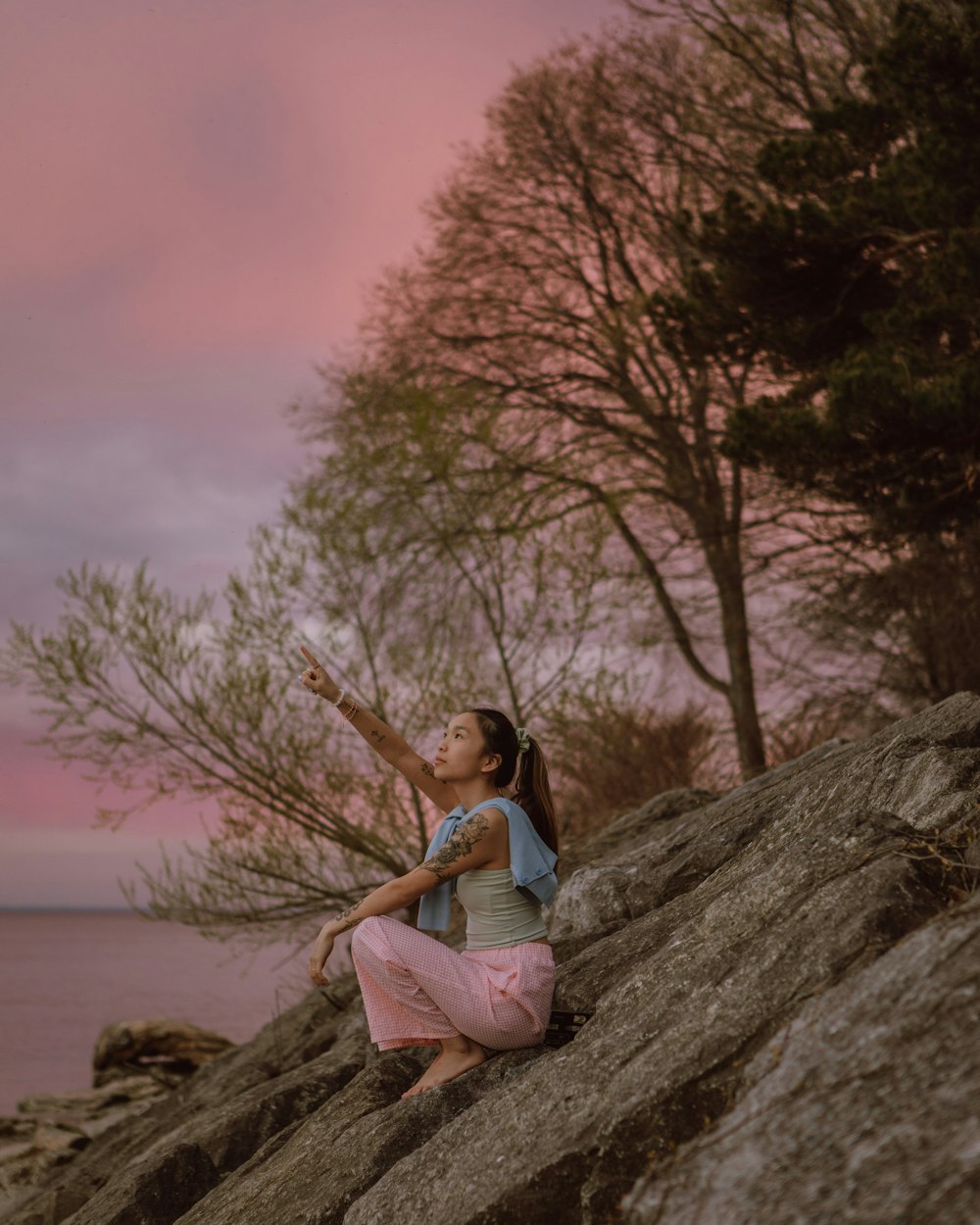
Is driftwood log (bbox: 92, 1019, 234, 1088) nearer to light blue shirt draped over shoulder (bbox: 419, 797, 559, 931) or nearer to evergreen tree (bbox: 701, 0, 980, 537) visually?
evergreen tree (bbox: 701, 0, 980, 537)

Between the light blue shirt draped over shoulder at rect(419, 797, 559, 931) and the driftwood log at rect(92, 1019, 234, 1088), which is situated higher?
the light blue shirt draped over shoulder at rect(419, 797, 559, 931)

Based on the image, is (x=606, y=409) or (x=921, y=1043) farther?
(x=606, y=409)

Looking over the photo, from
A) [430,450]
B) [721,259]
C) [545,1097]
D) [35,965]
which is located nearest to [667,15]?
[721,259]

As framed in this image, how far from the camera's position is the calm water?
14117mm

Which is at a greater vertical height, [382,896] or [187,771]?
[187,771]

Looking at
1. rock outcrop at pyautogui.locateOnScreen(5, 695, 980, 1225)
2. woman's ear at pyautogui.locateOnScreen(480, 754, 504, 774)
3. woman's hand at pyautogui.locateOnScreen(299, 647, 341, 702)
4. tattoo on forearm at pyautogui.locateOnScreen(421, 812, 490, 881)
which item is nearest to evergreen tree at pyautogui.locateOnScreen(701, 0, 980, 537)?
rock outcrop at pyautogui.locateOnScreen(5, 695, 980, 1225)

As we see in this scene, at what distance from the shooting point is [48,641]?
35.8 feet

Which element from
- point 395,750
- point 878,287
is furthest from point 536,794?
point 878,287

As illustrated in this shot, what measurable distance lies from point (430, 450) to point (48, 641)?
4055 mm

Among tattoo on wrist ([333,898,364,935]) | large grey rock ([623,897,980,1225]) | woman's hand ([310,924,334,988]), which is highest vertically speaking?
tattoo on wrist ([333,898,364,935])

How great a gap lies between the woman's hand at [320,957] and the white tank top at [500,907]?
0.54 metres

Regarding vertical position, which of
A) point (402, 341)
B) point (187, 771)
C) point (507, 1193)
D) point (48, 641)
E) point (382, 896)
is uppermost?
point (402, 341)

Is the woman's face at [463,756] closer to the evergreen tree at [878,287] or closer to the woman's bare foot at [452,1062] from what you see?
the woman's bare foot at [452,1062]

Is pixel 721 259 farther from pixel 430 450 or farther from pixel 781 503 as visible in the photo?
pixel 781 503
